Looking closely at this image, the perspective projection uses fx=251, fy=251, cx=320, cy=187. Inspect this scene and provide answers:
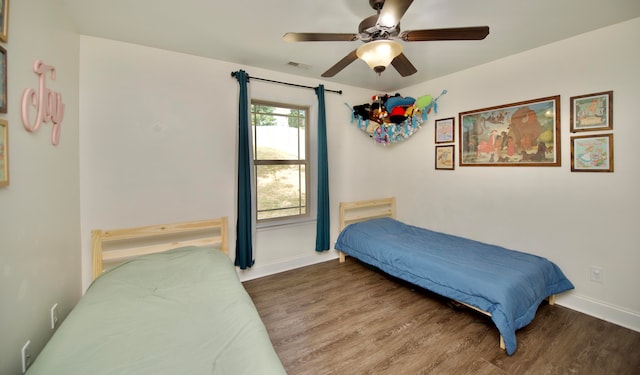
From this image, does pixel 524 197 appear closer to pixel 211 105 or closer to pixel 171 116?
pixel 211 105

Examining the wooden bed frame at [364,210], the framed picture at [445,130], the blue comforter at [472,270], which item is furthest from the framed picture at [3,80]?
the framed picture at [445,130]

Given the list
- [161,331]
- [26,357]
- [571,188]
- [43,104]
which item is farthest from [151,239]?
[571,188]

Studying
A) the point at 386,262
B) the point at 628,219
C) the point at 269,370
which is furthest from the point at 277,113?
the point at 628,219

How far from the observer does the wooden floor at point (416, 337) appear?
5.51 ft

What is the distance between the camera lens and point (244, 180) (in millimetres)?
2779

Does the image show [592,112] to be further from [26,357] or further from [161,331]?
[26,357]

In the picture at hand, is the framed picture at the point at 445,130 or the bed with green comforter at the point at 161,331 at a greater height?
the framed picture at the point at 445,130

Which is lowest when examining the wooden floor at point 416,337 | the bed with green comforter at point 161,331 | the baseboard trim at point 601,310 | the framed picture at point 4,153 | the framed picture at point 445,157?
the wooden floor at point 416,337

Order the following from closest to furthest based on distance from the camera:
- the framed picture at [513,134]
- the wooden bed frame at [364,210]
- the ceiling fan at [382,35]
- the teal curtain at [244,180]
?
the ceiling fan at [382,35] < the framed picture at [513,134] < the teal curtain at [244,180] < the wooden bed frame at [364,210]

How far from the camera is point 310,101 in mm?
3348

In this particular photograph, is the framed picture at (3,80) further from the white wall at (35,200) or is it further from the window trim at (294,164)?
the window trim at (294,164)

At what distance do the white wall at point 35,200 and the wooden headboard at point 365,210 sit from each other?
9.25ft

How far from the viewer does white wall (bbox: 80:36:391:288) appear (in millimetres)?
2246

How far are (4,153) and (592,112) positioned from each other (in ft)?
13.1
